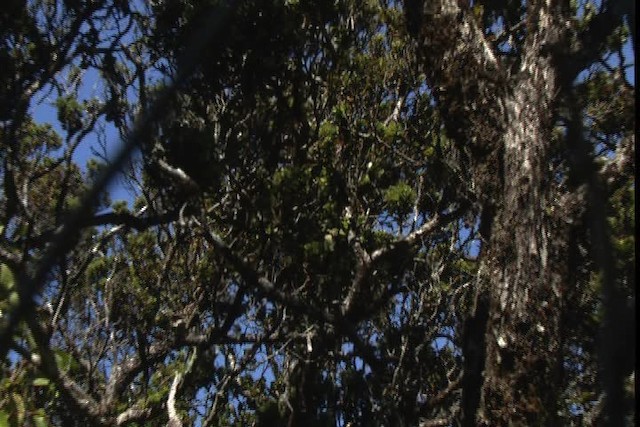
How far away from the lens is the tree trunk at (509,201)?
421 centimetres

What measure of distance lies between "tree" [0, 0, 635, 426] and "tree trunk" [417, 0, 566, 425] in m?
0.01

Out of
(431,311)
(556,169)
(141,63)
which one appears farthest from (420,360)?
(141,63)

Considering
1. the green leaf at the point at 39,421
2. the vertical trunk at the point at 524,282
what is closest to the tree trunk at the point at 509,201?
the vertical trunk at the point at 524,282

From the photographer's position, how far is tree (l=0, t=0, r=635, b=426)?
4.62 metres

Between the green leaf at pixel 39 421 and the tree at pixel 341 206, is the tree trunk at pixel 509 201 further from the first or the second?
the green leaf at pixel 39 421

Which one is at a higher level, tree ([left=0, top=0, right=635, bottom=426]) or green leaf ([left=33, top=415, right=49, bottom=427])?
tree ([left=0, top=0, right=635, bottom=426])

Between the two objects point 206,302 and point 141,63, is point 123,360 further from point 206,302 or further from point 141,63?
point 141,63

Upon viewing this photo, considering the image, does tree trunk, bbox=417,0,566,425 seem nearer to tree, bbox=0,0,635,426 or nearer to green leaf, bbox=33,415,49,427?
tree, bbox=0,0,635,426

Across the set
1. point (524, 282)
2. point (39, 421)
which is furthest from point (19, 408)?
point (524, 282)

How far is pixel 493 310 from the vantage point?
4.40 m

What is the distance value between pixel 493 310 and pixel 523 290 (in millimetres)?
198

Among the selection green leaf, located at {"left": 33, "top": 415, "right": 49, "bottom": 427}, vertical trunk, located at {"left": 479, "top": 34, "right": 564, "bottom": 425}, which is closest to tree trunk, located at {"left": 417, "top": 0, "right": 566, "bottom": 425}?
vertical trunk, located at {"left": 479, "top": 34, "right": 564, "bottom": 425}

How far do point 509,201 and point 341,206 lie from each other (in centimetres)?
228

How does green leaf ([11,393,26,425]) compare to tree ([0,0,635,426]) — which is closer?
green leaf ([11,393,26,425])
